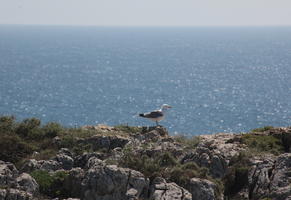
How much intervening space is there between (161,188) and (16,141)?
7682 mm

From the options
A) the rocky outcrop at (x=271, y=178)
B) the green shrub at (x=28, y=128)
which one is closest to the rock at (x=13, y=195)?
the rocky outcrop at (x=271, y=178)

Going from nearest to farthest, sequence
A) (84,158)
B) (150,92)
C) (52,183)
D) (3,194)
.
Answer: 1. (3,194)
2. (52,183)
3. (84,158)
4. (150,92)

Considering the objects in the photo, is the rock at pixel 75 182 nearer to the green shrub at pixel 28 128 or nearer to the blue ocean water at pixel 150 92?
the green shrub at pixel 28 128

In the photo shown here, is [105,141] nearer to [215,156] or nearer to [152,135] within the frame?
[152,135]

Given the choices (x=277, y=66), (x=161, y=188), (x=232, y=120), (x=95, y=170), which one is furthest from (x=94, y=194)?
(x=277, y=66)

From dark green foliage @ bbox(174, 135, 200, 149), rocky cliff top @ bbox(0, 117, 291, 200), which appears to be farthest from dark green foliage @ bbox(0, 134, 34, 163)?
dark green foliage @ bbox(174, 135, 200, 149)

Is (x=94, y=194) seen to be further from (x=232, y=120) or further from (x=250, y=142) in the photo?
(x=232, y=120)

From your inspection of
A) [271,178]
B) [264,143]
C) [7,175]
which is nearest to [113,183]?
[7,175]

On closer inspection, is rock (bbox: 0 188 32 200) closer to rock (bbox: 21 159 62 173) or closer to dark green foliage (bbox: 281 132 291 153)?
rock (bbox: 21 159 62 173)

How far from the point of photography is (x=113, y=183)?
17.4 metres

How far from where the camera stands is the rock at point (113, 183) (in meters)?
17.3

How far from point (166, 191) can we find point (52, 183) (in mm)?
4026

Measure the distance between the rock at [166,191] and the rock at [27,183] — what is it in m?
3.74

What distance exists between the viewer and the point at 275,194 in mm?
16984
